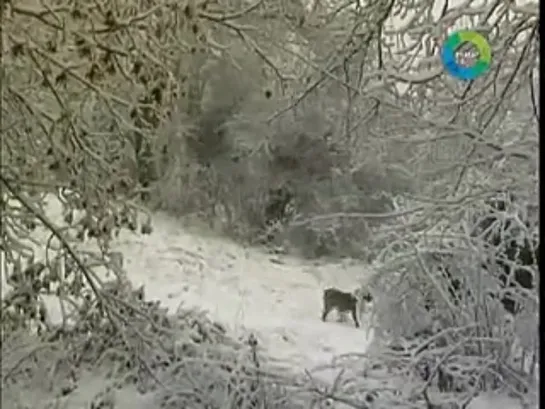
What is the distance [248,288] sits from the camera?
1417 mm

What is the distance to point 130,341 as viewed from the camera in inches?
55.4

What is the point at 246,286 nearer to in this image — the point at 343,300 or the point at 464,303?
the point at 343,300

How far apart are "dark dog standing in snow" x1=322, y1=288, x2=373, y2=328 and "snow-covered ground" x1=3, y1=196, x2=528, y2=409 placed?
1 cm

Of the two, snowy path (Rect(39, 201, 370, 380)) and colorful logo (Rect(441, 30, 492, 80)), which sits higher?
colorful logo (Rect(441, 30, 492, 80))

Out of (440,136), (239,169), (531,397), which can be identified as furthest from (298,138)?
(531,397)

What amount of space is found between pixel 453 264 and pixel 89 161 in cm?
54

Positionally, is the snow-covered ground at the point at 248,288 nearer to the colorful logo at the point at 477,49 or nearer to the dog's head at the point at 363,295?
the dog's head at the point at 363,295

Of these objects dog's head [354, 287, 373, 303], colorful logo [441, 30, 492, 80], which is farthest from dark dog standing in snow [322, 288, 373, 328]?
colorful logo [441, 30, 492, 80]


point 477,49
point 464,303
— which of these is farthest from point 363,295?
point 477,49

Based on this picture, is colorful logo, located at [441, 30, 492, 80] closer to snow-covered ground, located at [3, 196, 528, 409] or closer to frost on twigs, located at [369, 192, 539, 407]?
frost on twigs, located at [369, 192, 539, 407]

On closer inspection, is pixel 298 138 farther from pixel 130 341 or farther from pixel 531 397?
pixel 531 397

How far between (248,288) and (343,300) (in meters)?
0.14

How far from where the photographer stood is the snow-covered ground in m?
1.41

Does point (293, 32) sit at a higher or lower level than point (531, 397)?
higher
